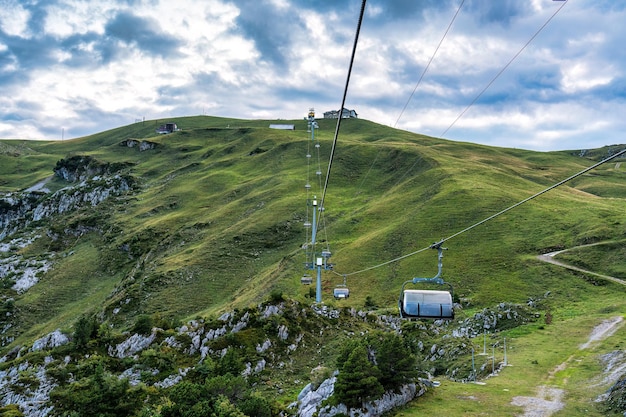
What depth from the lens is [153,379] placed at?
155 ft

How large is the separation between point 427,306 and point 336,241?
2271 inches

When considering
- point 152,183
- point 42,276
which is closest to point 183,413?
point 42,276

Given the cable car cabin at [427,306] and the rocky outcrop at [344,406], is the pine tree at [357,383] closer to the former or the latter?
the rocky outcrop at [344,406]

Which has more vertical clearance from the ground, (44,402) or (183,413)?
(183,413)

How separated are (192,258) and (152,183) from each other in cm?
9925

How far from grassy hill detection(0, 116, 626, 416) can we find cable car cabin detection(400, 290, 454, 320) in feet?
67.0

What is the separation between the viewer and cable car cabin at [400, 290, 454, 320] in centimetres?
3316

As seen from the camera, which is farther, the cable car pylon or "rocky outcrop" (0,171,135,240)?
"rocky outcrop" (0,171,135,240)

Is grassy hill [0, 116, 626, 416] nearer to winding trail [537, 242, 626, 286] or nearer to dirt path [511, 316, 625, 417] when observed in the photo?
winding trail [537, 242, 626, 286]

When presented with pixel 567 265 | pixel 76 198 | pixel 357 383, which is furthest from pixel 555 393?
pixel 76 198

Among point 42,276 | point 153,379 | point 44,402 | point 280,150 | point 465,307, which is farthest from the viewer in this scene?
point 280,150

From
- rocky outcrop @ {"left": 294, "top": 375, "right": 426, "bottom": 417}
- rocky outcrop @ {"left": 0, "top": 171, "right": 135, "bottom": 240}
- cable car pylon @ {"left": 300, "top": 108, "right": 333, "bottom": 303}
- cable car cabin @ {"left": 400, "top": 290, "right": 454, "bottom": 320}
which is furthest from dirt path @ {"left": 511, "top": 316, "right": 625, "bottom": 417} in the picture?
rocky outcrop @ {"left": 0, "top": 171, "right": 135, "bottom": 240}

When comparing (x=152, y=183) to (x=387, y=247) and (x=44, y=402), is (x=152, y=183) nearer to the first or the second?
(x=387, y=247)

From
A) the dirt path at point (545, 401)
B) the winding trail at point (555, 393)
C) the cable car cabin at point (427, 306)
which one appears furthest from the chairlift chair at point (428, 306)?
the winding trail at point (555, 393)
